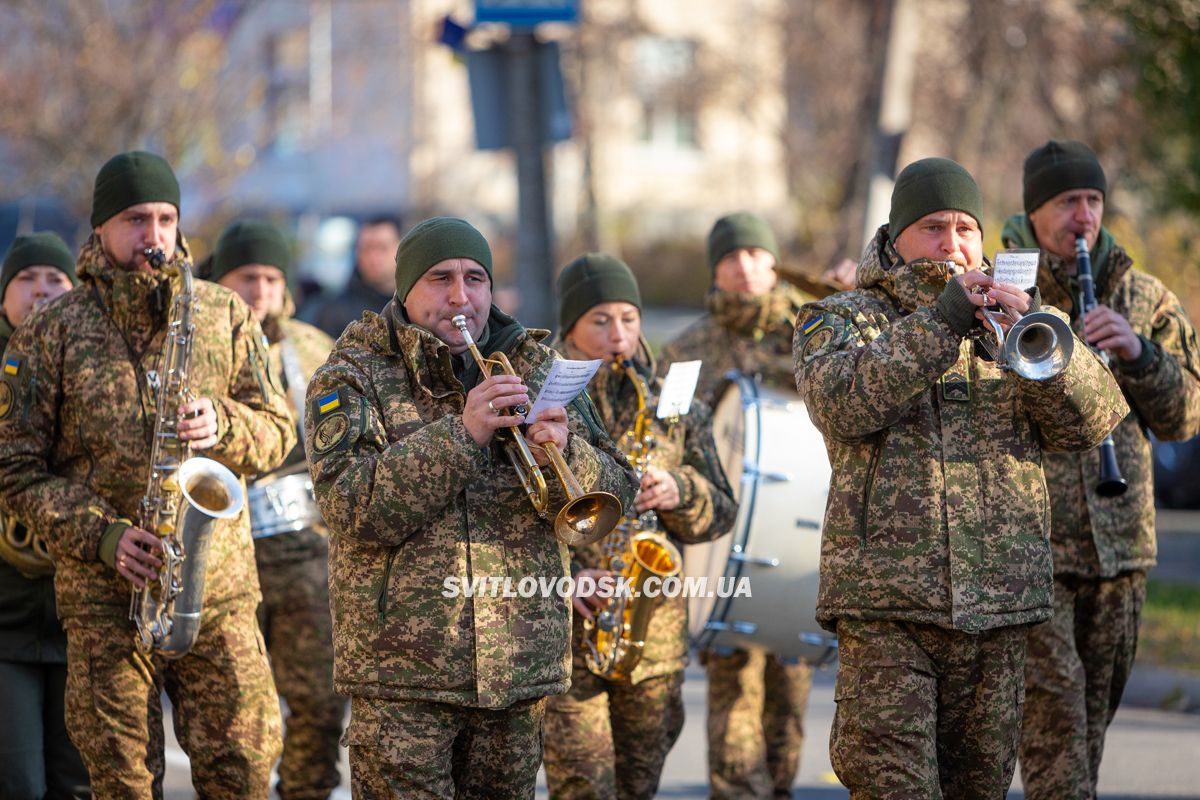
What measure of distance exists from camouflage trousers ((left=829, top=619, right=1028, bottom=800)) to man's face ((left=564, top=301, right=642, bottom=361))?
171 centimetres

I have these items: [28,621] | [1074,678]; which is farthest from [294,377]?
[1074,678]

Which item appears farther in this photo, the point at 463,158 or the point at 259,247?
the point at 463,158

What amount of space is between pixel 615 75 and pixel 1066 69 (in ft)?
29.2

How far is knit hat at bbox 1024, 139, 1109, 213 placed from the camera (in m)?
6.31

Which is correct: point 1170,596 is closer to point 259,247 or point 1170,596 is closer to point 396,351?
point 259,247

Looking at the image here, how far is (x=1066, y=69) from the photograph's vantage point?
70.6 feet

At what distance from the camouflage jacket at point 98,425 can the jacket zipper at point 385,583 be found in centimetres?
116

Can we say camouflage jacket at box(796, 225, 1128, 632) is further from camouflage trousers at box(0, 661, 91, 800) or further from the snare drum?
camouflage trousers at box(0, 661, 91, 800)

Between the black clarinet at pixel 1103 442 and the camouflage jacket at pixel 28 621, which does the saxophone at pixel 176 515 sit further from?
the black clarinet at pixel 1103 442

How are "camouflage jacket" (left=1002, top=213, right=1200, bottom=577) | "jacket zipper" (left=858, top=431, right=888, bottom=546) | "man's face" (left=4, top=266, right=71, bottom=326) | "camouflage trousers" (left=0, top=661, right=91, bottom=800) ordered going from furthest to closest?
"man's face" (left=4, top=266, right=71, bottom=326) → "camouflage jacket" (left=1002, top=213, right=1200, bottom=577) → "camouflage trousers" (left=0, top=661, right=91, bottom=800) → "jacket zipper" (left=858, top=431, right=888, bottom=546)

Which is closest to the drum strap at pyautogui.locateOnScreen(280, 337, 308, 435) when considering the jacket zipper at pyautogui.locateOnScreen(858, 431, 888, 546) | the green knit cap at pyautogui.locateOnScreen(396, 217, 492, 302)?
the green knit cap at pyautogui.locateOnScreen(396, 217, 492, 302)

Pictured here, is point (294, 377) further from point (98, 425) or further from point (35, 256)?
point (98, 425)

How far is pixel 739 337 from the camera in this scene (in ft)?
25.9

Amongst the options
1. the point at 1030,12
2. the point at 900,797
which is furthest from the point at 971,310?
the point at 1030,12
